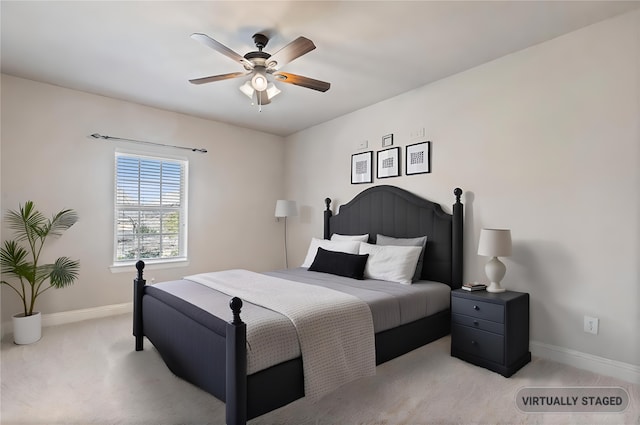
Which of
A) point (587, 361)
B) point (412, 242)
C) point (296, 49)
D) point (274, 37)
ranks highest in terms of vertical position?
point (274, 37)

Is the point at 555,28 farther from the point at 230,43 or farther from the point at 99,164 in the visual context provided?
the point at 99,164

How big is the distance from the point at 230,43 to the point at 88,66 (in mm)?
1550

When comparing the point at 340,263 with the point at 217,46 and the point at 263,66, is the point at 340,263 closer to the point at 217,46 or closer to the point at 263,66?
the point at 263,66

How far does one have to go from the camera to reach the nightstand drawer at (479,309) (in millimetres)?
2539

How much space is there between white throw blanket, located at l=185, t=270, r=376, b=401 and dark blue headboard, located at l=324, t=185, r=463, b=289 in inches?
52.4

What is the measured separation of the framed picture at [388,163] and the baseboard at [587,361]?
2185 mm

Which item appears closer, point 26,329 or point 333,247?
point 26,329

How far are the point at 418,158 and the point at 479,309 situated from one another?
1765 millimetres

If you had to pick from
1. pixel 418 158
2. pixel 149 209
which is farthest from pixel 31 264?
pixel 418 158

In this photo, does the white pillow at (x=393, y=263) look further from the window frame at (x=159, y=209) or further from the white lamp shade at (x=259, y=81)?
the window frame at (x=159, y=209)

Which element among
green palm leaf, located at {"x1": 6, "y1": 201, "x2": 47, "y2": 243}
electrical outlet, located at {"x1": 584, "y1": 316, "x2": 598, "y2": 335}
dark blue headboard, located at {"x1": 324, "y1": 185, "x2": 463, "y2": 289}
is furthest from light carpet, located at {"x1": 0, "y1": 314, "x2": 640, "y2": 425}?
green palm leaf, located at {"x1": 6, "y1": 201, "x2": 47, "y2": 243}

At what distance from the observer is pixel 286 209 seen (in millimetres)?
5078

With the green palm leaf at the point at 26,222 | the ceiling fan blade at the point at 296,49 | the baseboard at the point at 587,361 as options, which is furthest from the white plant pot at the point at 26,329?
the baseboard at the point at 587,361

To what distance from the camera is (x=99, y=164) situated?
3.97 m
